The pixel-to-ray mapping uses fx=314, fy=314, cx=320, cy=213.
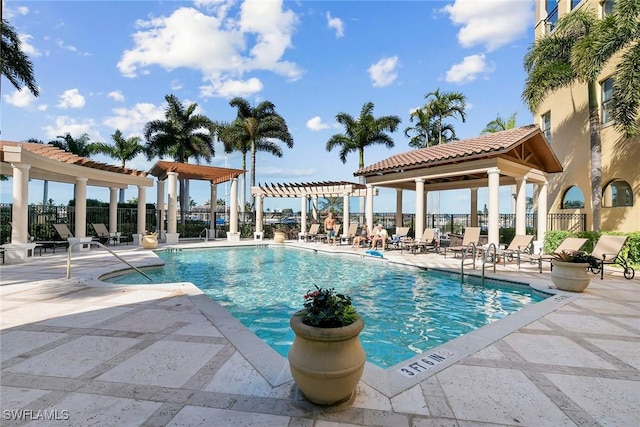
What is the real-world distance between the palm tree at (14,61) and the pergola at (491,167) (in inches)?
629

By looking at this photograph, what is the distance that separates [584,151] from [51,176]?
24291 millimetres

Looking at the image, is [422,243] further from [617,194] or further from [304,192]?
[304,192]

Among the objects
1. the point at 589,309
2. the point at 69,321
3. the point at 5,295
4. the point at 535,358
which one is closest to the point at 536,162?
the point at 589,309

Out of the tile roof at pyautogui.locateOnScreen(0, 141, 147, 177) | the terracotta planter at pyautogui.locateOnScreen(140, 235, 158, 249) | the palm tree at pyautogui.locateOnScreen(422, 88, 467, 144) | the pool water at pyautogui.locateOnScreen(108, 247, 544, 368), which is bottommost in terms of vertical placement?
the pool water at pyautogui.locateOnScreen(108, 247, 544, 368)

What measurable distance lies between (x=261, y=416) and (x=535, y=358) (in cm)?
295

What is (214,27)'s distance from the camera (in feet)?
34.4

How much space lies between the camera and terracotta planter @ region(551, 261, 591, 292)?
627cm

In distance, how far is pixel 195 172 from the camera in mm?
17375

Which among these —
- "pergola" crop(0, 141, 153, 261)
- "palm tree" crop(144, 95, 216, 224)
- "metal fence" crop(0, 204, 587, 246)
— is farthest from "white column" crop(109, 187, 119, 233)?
"palm tree" crop(144, 95, 216, 224)

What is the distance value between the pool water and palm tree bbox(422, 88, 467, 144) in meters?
17.9

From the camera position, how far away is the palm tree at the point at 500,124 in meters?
25.7

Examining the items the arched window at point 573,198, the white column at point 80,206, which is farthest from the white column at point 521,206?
the white column at point 80,206

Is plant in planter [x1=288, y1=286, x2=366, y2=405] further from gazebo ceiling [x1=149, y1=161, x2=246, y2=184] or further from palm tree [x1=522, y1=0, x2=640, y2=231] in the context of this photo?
gazebo ceiling [x1=149, y1=161, x2=246, y2=184]

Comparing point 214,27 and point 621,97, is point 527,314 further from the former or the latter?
point 214,27
